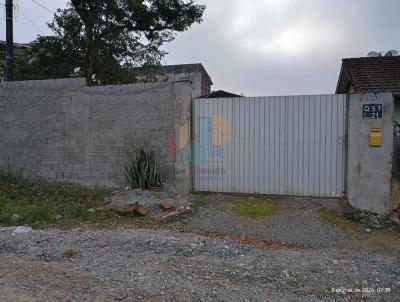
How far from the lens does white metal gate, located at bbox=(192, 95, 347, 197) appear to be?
720 cm

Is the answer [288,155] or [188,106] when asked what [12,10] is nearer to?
[188,106]

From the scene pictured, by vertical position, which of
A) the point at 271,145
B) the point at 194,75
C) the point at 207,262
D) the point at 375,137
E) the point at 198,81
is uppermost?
the point at 194,75

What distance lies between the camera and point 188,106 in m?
7.79

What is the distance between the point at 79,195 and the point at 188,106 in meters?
2.92

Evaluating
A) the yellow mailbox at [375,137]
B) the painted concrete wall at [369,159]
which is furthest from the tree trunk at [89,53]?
the yellow mailbox at [375,137]

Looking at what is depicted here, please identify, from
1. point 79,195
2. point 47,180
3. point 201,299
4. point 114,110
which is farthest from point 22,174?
point 201,299

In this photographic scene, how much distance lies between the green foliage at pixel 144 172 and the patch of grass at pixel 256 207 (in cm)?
176

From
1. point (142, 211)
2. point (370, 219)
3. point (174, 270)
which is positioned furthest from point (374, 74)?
point (174, 270)

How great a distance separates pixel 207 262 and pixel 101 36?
11.2 meters

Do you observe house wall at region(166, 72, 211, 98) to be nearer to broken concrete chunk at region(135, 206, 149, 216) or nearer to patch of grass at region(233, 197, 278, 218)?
patch of grass at region(233, 197, 278, 218)

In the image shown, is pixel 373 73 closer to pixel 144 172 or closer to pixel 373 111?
pixel 373 111

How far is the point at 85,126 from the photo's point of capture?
8.45 m

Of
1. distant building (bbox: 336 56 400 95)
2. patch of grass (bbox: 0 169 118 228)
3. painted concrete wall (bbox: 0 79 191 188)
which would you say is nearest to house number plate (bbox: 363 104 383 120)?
painted concrete wall (bbox: 0 79 191 188)

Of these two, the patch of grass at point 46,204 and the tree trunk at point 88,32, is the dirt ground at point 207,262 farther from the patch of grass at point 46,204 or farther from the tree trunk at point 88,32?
the tree trunk at point 88,32
